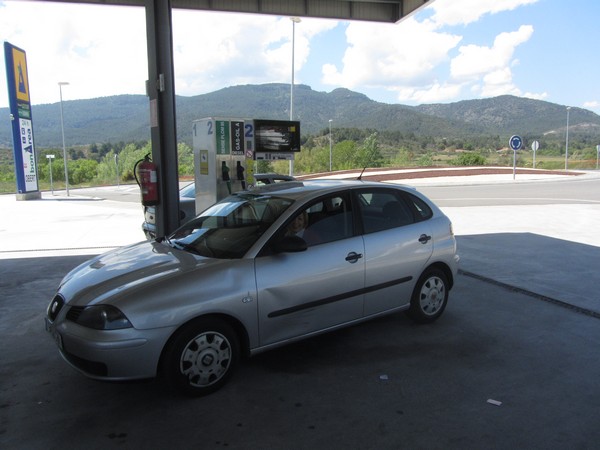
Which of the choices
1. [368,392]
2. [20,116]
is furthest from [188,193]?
[20,116]

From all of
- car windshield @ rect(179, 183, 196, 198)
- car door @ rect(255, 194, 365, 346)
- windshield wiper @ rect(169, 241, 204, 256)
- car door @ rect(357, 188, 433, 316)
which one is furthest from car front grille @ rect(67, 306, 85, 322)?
car windshield @ rect(179, 183, 196, 198)

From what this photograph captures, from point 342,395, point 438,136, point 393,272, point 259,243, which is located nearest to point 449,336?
point 393,272

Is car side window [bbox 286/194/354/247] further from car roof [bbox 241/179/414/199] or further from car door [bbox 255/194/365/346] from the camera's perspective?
car roof [bbox 241/179/414/199]

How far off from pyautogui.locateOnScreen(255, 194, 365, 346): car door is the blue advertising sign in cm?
2348

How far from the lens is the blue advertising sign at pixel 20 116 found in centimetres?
2289

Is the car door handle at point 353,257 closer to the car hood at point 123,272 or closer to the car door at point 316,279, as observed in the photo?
the car door at point 316,279

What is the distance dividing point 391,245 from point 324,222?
29.0 inches

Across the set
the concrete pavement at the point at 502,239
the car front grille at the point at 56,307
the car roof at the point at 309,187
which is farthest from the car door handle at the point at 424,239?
the car front grille at the point at 56,307

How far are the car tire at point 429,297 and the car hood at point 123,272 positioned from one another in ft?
7.30

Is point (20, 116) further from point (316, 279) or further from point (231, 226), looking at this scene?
point (316, 279)

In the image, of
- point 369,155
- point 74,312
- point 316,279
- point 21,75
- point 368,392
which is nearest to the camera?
point 74,312

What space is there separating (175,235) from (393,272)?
7.05 feet

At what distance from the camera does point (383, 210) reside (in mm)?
4723

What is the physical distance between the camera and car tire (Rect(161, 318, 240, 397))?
3.37m
